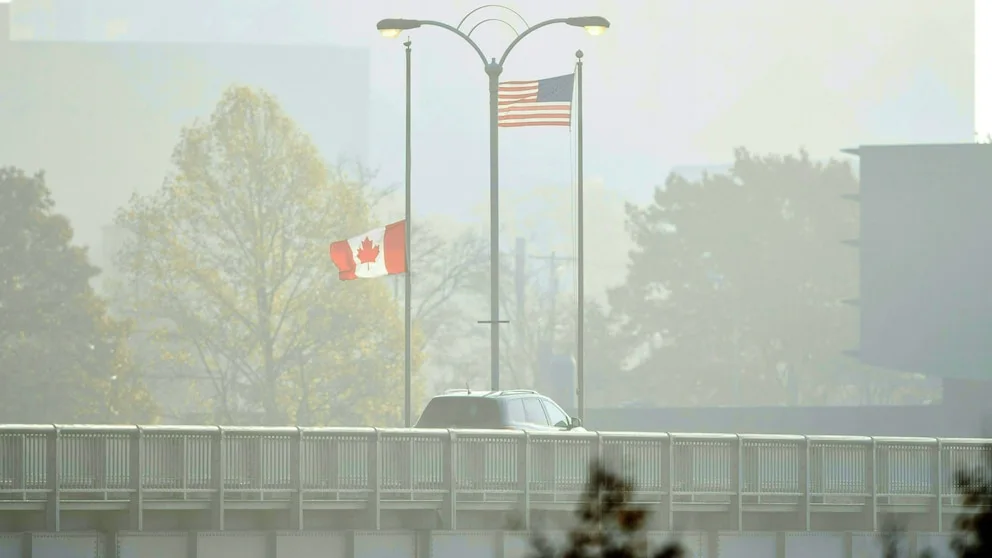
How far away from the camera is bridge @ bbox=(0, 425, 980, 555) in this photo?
81.1 ft

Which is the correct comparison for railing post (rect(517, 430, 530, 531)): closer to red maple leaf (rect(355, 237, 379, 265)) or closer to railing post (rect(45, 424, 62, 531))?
railing post (rect(45, 424, 62, 531))

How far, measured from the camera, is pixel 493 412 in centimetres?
2972

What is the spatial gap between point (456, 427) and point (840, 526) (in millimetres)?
6377

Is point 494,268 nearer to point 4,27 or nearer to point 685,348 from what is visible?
point 685,348

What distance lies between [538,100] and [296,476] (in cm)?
1497

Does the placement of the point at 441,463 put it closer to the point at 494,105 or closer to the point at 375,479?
the point at 375,479

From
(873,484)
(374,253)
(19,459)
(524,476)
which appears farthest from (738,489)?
(374,253)

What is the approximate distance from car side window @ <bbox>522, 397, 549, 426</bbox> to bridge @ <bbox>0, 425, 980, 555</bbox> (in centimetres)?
245

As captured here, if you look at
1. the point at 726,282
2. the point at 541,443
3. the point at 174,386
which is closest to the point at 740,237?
the point at 726,282

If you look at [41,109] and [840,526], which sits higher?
[41,109]

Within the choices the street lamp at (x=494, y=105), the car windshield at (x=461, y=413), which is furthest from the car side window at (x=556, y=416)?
the street lamp at (x=494, y=105)

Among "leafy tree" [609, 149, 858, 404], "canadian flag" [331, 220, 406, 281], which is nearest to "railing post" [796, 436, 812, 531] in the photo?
"canadian flag" [331, 220, 406, 281]

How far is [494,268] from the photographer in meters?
34.6

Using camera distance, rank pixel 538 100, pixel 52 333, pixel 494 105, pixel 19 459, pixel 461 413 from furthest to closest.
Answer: pixel 52 333, pixel 538 100, pixel 494 105, pixel 461 413, pixel 19 459
